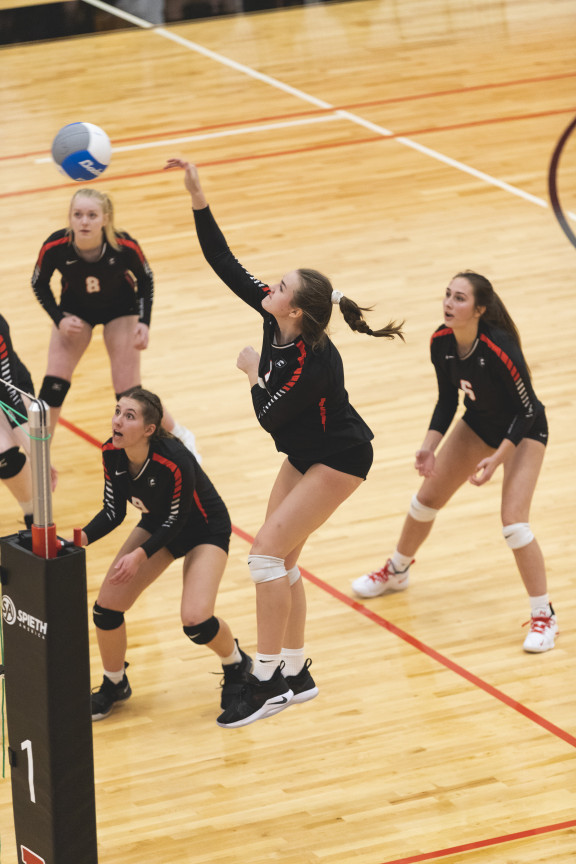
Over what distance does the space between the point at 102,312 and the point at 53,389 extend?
1.80ft

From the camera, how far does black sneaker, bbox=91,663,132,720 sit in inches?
250

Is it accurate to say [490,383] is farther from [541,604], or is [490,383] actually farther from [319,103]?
[319,103]

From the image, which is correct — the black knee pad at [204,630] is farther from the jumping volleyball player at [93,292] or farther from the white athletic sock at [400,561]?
the jumping volleyball player at [93,292]

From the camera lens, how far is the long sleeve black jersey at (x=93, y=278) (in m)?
7.96

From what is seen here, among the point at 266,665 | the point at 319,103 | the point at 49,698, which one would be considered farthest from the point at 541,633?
the point at 319,103

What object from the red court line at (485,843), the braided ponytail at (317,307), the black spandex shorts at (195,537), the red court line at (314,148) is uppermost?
the braided ponytail at (317,307)

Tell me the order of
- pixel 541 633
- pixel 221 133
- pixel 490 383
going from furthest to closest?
pixel 221 133 → pixel 541 633 → pixel 490 383

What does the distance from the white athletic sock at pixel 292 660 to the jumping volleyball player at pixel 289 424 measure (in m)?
0.26

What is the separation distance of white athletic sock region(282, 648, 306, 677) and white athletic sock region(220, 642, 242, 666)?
335 mm

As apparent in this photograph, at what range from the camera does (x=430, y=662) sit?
673cm

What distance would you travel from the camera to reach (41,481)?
156 inches

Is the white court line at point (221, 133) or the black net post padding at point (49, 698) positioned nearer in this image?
the black net post padding at point (49, 698)

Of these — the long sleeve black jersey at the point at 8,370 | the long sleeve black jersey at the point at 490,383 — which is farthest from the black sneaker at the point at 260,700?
the long sleeve black jersey at the point at 8,370

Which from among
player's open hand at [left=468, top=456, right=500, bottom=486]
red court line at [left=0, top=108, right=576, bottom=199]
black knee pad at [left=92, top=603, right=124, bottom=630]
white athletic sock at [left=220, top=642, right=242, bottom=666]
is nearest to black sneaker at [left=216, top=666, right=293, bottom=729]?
white athletic sock at [left=220, top=642, right=242, bottom=666]
